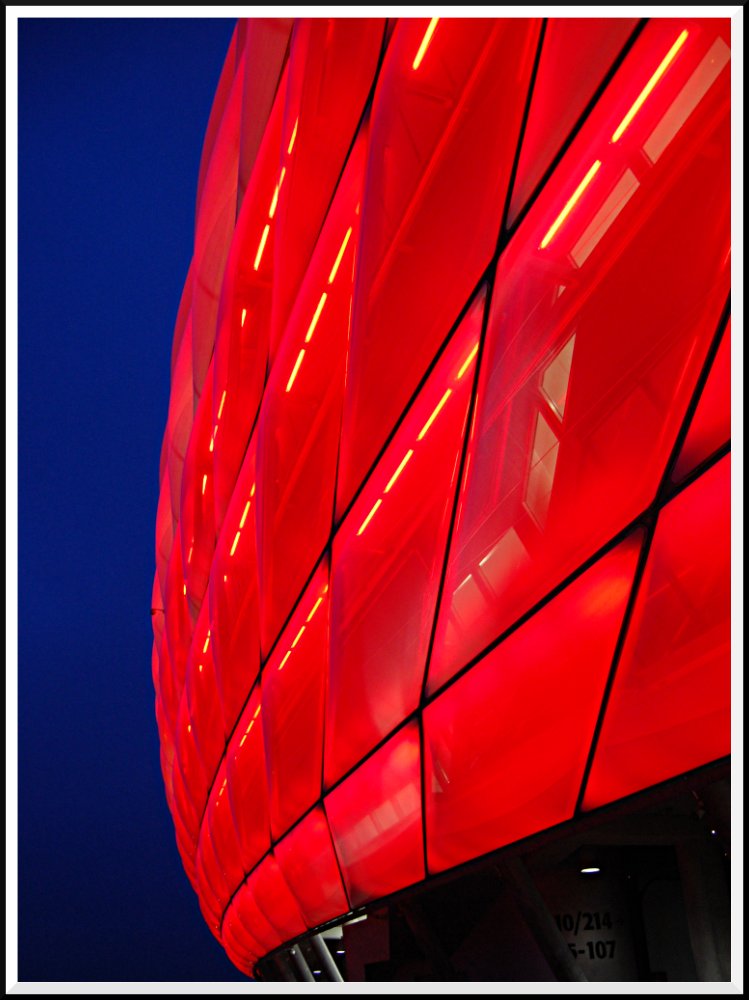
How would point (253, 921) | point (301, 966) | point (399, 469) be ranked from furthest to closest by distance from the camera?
point (301, 966) < point (253, 921) < point (399, 469)

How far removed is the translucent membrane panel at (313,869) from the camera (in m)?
10.0

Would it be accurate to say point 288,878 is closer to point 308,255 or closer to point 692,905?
point 692,905

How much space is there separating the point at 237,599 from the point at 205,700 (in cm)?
486

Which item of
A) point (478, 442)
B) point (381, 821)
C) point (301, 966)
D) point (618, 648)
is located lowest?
point (301, 966)

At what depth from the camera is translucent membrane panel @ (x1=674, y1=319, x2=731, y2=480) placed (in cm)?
366

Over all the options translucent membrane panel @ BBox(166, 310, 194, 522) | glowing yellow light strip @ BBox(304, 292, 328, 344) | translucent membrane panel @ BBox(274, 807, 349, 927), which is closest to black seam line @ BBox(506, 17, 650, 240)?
glowing yellow light strip @ BBox(304, 292, 328, 344)

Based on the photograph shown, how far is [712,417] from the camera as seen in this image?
Answer: 3.77m

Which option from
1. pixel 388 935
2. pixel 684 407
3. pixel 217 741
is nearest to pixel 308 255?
pixel 684 407

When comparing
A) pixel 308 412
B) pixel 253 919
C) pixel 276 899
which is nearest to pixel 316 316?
pixel 308 412

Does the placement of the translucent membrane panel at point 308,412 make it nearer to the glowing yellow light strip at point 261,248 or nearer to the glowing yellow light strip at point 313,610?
the glowing yellow light strip at point 313,610

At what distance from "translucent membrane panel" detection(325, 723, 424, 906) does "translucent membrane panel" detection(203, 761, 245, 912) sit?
6.03m

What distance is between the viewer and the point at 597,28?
4.11 m

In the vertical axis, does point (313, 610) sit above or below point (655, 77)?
below

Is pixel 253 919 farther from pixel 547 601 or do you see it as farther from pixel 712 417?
pixel 712 417
